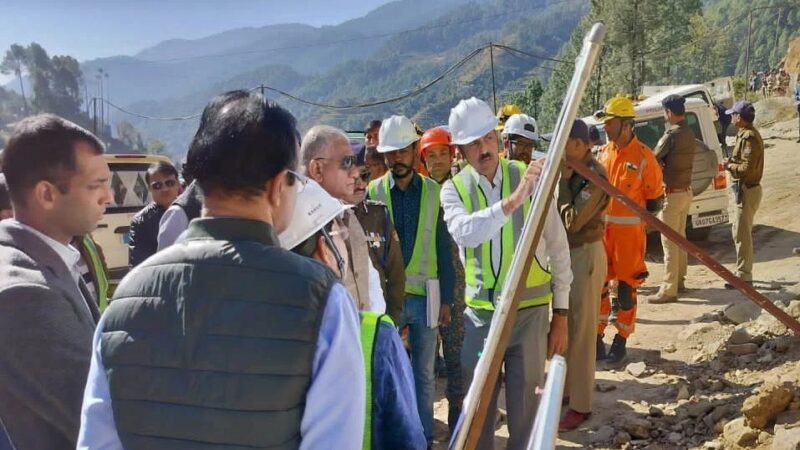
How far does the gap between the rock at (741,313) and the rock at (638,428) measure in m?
2.15

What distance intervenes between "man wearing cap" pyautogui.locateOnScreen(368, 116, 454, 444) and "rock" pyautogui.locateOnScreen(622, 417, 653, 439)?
49.4 inches

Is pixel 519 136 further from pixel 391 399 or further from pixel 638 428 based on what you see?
pixel 391 399

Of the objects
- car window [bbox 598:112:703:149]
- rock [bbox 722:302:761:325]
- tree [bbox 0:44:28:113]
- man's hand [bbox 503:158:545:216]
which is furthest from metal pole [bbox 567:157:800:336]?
tree [bbox 0:44:28:113]

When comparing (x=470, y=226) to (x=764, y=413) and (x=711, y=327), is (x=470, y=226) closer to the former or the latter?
(x=764, y=413)

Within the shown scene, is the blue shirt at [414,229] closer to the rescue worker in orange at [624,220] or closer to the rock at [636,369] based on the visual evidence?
the rescue worker in orange at [624,220]

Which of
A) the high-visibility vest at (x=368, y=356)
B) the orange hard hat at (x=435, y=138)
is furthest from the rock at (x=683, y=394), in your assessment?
the high-visibility vest at (x=368, y=356)

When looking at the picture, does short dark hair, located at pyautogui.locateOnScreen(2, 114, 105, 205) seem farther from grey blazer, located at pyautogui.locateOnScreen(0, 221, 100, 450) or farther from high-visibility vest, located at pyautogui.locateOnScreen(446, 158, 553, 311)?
high-visibility vest, located at pyautogui.locateOnScreen(446, 158, 553, 311)

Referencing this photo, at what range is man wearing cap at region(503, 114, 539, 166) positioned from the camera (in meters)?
4.33

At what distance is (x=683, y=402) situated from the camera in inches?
172

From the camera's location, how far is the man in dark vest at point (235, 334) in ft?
3.53

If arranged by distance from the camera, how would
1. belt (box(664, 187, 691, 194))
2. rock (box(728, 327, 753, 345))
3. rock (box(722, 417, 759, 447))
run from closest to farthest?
rock (box(722, 417, 759, 447))
rock (box(728, 327, 753, 345))
belt (box(664, 187, 691, 194))

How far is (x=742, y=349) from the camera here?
493cm

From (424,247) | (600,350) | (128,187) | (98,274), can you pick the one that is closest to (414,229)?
(424,247)

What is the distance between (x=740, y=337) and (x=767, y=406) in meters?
1.59
